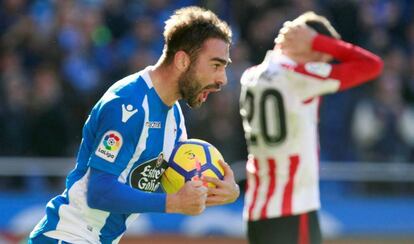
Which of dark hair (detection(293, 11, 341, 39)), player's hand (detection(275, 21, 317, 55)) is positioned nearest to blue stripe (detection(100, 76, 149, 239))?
player's hand (detection(275, 21, 317, 55))

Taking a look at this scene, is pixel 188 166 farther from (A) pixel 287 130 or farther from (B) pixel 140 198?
(A) pixel 287 130

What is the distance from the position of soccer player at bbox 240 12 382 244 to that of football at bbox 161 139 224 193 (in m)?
1.94

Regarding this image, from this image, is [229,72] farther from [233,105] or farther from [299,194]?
[299,194]

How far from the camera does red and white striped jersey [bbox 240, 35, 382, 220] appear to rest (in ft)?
23.4

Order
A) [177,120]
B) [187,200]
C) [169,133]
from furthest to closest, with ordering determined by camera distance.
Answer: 1. [177,120]
2. [169,133]
3. [187,200]

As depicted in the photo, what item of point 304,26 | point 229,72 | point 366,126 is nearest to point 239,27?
point 229,72

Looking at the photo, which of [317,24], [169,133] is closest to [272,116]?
[317,24]

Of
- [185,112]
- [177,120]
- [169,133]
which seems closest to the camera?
[169,133]

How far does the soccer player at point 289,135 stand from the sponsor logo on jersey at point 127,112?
250cm

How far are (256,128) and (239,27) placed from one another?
5.06 meters

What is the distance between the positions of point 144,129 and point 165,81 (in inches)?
11.9

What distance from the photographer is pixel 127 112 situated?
479cm

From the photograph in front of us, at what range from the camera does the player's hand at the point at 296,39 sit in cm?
717

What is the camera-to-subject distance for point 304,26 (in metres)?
7.30
